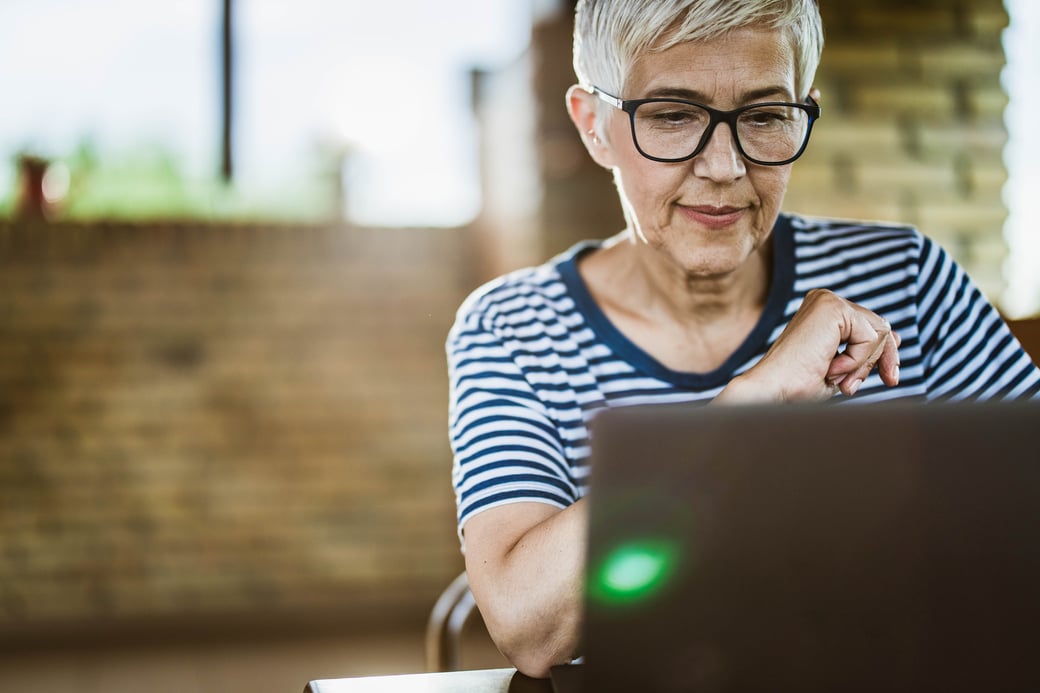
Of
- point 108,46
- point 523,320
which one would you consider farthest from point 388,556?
point 523,320

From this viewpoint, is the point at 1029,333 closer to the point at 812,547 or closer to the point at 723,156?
the point at 723,156

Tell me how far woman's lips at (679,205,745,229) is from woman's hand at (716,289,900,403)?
0.49 feet

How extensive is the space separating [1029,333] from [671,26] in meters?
0.58

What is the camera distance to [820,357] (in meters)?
0.91

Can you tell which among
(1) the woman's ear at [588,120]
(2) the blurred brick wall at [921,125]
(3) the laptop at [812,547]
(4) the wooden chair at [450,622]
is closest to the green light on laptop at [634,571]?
(3) the laptop at [812,547]

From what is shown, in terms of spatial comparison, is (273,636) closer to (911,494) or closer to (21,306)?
(21,306)

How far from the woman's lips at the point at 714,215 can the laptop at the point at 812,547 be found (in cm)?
59

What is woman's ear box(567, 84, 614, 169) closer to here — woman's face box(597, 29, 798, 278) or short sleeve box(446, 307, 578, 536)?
woman's face box(597, 29, 798, 278)

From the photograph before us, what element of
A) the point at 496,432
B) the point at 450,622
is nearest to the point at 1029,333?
the point at 496,432

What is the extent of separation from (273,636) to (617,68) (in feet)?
8.05

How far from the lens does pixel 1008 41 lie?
244 centimetres

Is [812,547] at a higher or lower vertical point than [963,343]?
lower

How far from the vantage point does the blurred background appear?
305cm

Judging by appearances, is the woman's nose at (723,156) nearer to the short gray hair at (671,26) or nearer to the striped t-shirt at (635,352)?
the short gray hair at (671,26)
